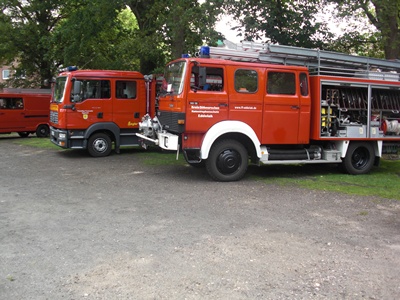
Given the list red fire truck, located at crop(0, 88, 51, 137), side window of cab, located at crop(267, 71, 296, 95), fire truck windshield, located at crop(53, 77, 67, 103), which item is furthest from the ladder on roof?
red fire truck, located at crop(0, 88, 51, 137)

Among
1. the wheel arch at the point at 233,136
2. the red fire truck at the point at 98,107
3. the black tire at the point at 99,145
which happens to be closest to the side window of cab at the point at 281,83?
the wheel arch at the point at 233,136

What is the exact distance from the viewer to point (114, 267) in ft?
14.4

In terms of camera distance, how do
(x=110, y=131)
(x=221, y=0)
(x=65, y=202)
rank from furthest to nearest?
(x=110, y=131) → (x=221, y=0) → (x=65, y=202)

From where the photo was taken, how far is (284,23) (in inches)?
523

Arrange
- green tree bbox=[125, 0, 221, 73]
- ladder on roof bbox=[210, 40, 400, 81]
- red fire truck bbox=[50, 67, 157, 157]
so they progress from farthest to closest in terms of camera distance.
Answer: red fire truck bbox=[50, 67, 157, 157]
green tree bbox=[125, 0, 221, 73]
ladder on roof bbox=[210, 40, 400, 81]

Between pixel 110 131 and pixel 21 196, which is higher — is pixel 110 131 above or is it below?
above

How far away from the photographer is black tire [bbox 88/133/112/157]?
13.4 meters

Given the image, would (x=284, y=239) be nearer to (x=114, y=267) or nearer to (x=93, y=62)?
(x=114, y=267)

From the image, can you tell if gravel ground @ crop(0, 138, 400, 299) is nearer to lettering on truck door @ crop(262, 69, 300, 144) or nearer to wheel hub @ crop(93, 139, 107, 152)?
lettering on truck door @ crop(262, 69, 300, 144)

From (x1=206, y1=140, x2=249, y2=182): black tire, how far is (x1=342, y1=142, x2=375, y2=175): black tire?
303 centimetres

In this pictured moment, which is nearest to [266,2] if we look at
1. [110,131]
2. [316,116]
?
[316,116]

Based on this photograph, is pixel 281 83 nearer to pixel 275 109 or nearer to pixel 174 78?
pixel 275 109

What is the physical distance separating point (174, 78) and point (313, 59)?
3605mm

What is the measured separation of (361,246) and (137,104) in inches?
399
